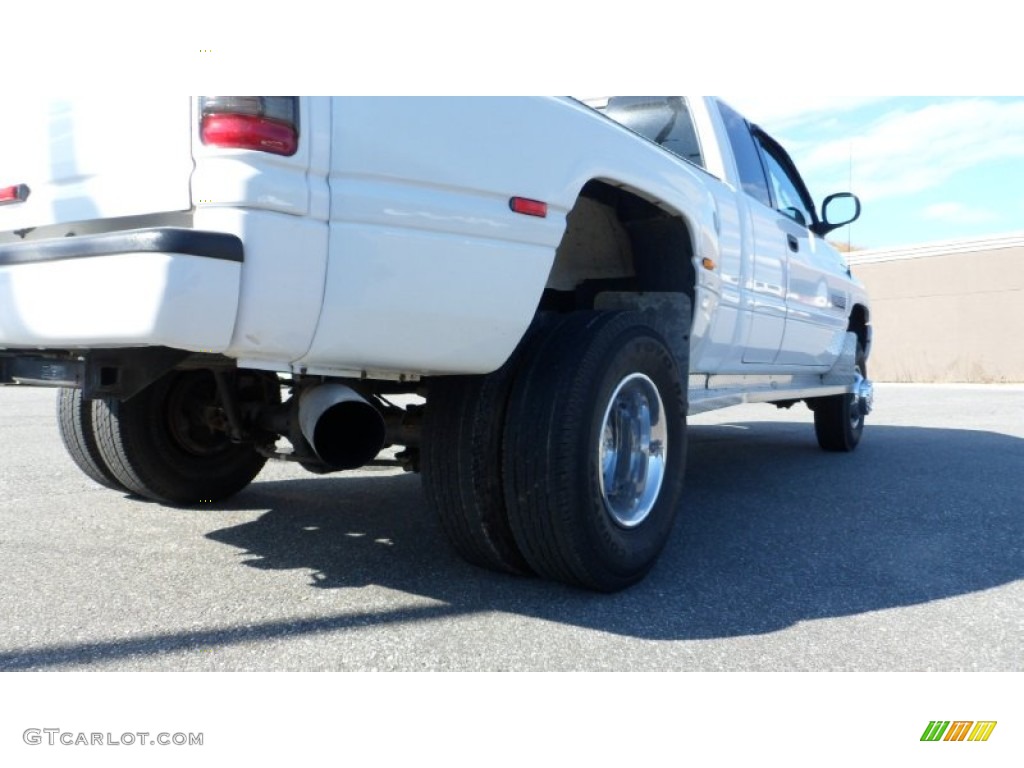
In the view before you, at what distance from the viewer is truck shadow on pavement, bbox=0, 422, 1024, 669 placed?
261 centimetres

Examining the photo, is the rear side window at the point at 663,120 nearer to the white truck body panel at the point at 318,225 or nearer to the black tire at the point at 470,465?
the white truck body panel at the point at 318,225

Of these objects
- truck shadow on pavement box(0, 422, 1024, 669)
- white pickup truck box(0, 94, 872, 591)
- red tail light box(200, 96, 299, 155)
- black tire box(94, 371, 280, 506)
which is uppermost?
red tail light box(200, 96, 299, 155)

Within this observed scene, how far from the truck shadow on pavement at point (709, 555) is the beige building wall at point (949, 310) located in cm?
1799

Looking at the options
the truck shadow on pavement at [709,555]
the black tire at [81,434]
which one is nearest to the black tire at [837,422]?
the truck shadow on pavement at [709,555]

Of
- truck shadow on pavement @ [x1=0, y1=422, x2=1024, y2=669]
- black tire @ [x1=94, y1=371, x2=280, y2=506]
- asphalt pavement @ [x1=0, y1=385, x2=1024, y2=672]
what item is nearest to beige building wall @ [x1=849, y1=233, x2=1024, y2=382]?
truck shadow on pavement @ [x1=0, y1=422, x2=1024, y2=669]

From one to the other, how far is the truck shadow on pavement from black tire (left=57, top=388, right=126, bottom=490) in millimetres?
606

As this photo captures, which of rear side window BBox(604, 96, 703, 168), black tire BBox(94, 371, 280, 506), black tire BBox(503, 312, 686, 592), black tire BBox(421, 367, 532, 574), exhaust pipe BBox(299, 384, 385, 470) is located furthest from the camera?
rear side window BBox(604, 96, 703, 168)

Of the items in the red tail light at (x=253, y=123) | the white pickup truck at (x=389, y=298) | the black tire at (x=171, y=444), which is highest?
the red tail light at (x=253, y=123)

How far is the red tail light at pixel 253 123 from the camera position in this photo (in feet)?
6.66

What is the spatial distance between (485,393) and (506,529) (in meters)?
0.46

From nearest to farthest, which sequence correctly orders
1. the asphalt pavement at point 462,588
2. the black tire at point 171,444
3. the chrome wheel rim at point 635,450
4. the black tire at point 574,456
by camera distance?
the asphalt pavement at point 462,588
the black tire at point 574,456
the chrome wheel rim at point 635,450
the black tire at point 171,444

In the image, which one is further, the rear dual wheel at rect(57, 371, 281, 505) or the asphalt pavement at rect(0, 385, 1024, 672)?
the rear dual wheel at rect(57, 371, 281, 505)

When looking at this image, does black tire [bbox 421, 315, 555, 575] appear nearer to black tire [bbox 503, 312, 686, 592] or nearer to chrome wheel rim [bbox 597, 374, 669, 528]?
black tire [bbox 503, 312, 686, 592]

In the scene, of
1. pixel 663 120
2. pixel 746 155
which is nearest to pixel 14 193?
pixel 663 120
